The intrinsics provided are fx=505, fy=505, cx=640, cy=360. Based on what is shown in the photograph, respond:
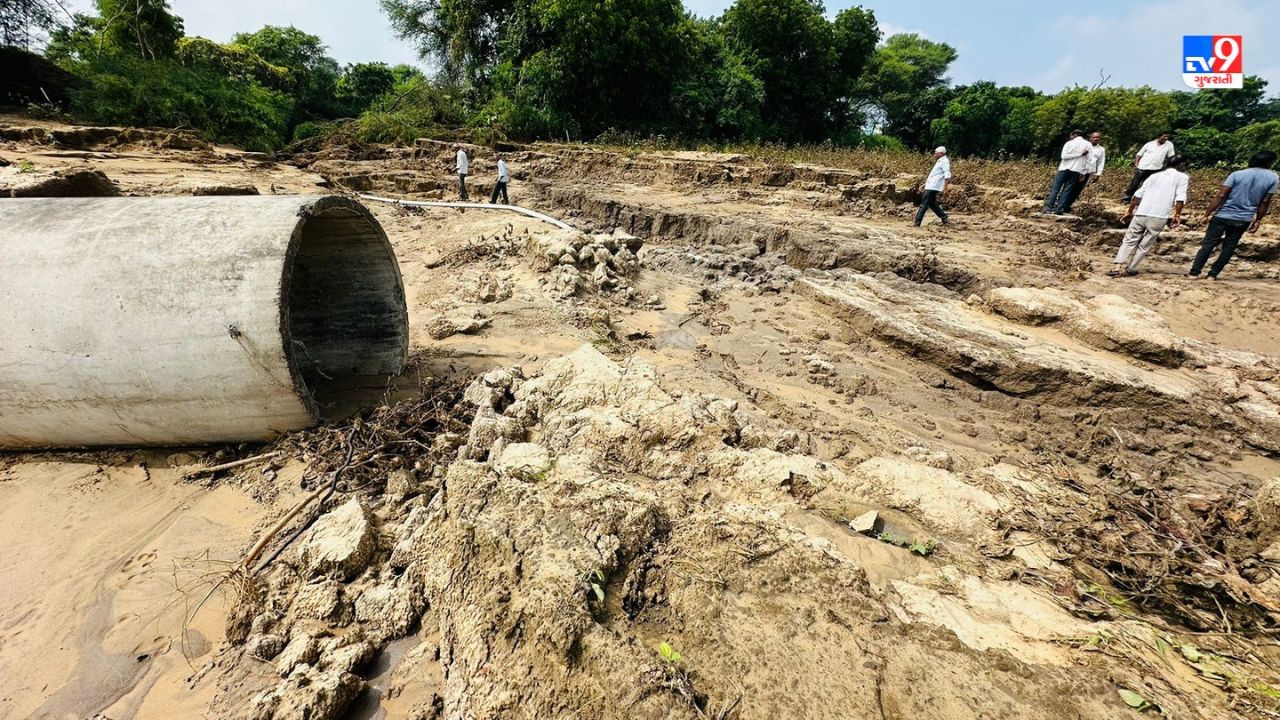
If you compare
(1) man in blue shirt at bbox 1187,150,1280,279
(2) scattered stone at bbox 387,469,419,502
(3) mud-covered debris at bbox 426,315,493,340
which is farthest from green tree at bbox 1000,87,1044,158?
(2) scattered stone at bbox 387,469,419,502

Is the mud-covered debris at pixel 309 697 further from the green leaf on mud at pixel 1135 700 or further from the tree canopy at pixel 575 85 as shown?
the tree canopy at pixel 575 85

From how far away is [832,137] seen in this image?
2767 centimetres

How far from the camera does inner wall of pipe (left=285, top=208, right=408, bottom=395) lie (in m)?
4.08

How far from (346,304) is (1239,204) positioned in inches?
372

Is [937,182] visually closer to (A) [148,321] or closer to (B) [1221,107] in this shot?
(A) [148,321]

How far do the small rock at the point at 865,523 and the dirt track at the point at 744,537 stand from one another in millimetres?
69

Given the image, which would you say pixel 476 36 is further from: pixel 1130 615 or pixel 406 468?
pixel 1130 615

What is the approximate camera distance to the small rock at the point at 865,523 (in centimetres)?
238

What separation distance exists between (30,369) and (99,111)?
637 inches

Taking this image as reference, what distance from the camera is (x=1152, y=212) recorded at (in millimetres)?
5863

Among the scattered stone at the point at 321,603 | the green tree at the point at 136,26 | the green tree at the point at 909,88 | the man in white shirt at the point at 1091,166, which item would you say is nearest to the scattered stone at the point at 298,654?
the scattered stone at the point at 321,603

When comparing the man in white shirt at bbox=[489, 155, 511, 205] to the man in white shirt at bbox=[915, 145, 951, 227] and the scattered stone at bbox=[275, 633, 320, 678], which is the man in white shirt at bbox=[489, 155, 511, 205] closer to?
the man in white shirt at bbox=[915, 145, 951, 227]

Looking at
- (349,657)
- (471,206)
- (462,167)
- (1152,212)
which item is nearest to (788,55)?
(462,167)

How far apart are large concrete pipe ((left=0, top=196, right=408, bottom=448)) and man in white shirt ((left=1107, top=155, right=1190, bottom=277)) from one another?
838cm
